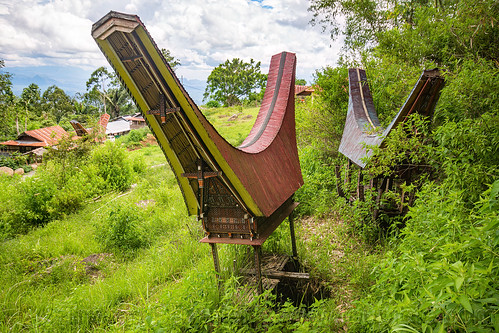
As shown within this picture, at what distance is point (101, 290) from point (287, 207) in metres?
3.08

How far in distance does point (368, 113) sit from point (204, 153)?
15.9 ft

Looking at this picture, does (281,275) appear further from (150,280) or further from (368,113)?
(368,113)

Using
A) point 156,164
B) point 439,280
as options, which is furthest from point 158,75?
point 156,164

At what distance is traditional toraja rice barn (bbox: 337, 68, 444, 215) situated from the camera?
3.79 meters

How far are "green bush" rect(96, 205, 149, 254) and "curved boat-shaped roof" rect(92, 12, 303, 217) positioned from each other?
14.2 feet

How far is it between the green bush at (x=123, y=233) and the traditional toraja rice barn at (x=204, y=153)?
13.6 feet

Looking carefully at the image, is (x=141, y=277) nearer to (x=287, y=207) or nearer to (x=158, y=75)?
(x=287, y=207)

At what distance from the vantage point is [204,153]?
9.30ft

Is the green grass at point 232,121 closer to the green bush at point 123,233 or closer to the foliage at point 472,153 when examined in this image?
the green bush at point 123,233

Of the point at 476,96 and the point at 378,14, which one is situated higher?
the point at 378,14

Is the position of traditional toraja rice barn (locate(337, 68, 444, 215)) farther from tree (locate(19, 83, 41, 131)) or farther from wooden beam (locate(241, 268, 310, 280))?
tree (locate(19, 83, 41, 131))

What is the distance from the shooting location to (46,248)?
7.01 metres

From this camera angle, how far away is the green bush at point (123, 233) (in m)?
7.14

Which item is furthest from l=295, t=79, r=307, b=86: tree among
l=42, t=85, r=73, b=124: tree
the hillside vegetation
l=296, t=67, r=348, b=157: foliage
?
l=42, t=85, r=73, b=124: tree
